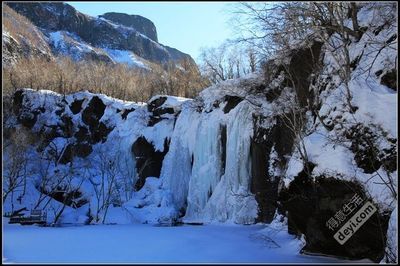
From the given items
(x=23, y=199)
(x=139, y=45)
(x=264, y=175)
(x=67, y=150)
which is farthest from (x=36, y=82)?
(x=139, y=45)

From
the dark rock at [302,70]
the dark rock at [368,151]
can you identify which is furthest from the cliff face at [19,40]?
the dark rock at [368,151]

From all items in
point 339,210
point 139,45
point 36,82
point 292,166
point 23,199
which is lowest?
point 23,199

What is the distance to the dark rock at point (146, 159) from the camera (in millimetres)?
32000

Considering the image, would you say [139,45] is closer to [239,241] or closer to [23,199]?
[23,199]

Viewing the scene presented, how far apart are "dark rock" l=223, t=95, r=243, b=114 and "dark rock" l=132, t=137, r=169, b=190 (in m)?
8.00

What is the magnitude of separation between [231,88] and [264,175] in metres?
5.34

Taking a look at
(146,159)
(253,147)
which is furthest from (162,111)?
(253,147)

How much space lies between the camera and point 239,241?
1451cm

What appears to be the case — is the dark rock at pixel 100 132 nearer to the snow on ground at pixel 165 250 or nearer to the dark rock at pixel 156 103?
the dark rock at pixel 156 103

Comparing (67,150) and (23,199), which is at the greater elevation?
(67,150)

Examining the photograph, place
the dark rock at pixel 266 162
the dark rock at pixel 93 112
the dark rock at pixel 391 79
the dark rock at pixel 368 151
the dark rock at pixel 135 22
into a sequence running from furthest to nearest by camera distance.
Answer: the dark rock at pixel 135 22
the dark rock at pixel 93 112
the dark rock at pixel 266 162
the dark rock at pixel 391 79
the dark rock at pixel 368 151

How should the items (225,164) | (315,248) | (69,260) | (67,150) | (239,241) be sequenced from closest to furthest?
(69,260) → (315,248) → (239,241) → (225,164) → (67,150)

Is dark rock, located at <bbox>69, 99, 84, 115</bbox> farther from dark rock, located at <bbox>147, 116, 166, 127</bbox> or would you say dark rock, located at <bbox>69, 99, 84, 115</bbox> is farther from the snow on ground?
the snow on ground

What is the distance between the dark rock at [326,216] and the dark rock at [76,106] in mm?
26799
